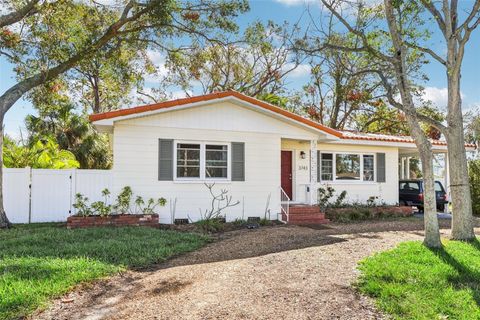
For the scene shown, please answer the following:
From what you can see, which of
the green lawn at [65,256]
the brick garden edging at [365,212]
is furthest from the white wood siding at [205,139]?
the green lawn at [65,256]

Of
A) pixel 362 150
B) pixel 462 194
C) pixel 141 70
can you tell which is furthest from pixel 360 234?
pixel 141 70

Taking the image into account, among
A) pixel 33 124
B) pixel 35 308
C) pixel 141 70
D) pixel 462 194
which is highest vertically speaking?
pixel 141 70

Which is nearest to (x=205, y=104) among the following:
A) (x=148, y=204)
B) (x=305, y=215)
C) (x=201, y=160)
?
(x=201, y=160)

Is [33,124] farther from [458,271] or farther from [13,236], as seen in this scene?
[458,271]

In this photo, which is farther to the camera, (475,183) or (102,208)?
(475,183)

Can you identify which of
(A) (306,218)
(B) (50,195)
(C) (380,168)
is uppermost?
(C) (380,168)

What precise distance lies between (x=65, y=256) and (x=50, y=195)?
19.0 ft

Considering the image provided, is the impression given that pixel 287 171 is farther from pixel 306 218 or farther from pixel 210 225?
pixel 210 225

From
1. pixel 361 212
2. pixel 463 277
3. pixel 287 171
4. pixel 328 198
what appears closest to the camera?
pixel 463 277

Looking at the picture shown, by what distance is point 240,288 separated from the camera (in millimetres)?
5129

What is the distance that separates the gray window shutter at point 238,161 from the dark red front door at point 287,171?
8.89 ft

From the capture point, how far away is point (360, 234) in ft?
31.3

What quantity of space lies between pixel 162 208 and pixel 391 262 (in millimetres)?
7368

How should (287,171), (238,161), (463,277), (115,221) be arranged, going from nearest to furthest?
(463,277) < (115,221) < (238,161) < (287,171)
